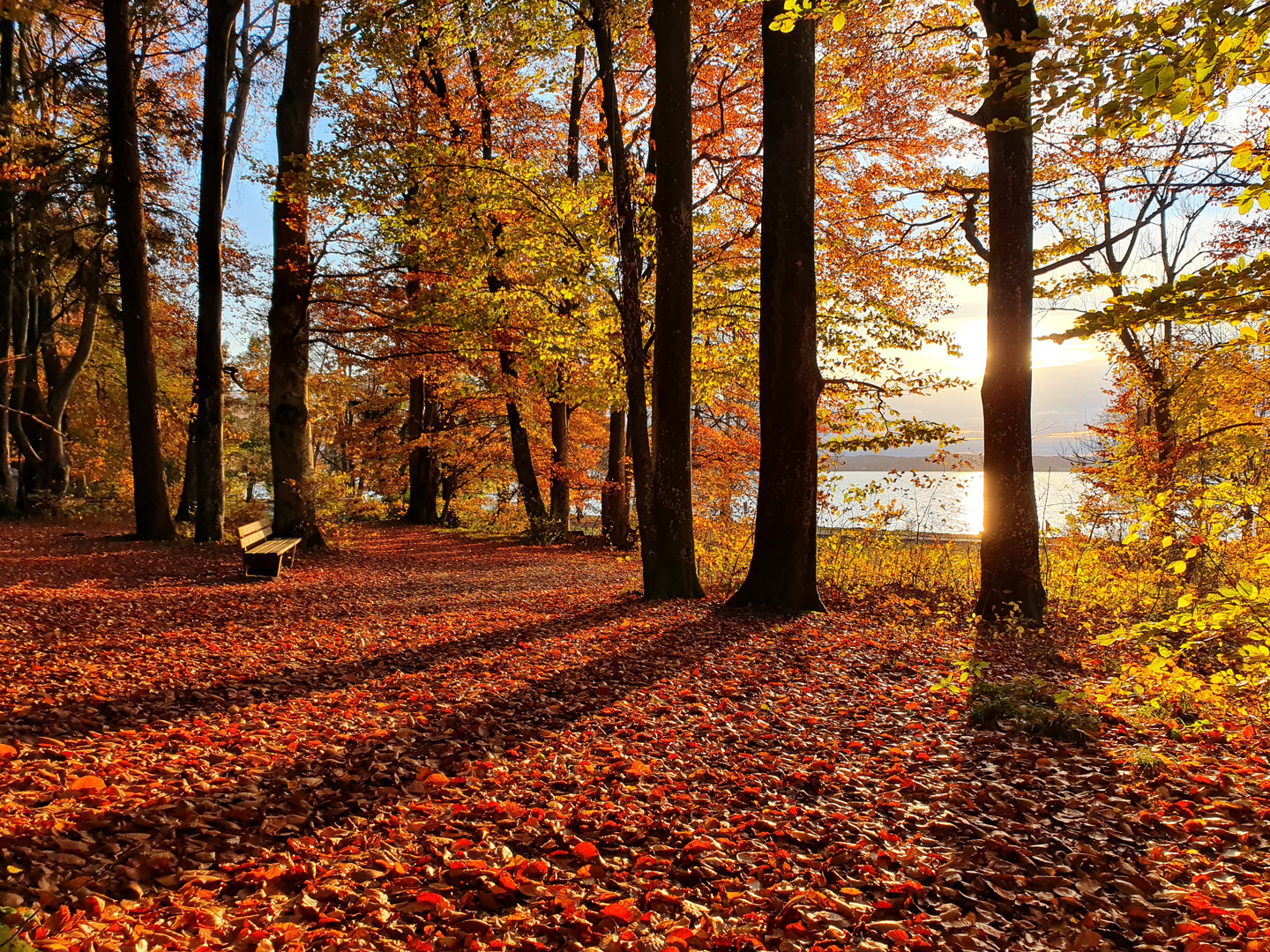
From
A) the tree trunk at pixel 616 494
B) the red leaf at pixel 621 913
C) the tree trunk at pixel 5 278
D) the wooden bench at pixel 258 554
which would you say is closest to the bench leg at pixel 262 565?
the wooden bench at pixel 258 554

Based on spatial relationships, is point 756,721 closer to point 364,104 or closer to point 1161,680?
point 1161,680

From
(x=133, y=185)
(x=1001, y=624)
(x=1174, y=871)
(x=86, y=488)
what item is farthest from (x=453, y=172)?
(x=86, y=488)

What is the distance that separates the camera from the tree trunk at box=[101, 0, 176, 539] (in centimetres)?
1045

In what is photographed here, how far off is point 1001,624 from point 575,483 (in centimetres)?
1280

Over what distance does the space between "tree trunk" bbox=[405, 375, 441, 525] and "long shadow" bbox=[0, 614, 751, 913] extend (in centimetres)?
1560

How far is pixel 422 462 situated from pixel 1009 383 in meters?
16.6

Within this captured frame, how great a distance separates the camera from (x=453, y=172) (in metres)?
8.87

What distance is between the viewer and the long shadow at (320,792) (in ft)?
8.29

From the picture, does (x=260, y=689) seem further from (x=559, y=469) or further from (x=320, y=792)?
(x=559, y=469)

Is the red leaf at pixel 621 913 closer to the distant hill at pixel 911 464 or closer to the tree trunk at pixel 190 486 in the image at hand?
the distant hill at pixel 911 464

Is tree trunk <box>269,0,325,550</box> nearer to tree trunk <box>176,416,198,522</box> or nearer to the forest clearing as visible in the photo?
the forest clearing

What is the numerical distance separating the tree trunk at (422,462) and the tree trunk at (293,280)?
28.1 feet

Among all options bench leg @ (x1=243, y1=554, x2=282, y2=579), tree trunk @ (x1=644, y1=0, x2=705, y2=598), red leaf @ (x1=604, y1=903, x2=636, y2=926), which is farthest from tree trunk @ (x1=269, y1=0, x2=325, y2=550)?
red leaf @ (x1=604, y1=903, x2=636, y2=926)

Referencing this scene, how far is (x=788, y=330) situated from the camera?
22.2 ft
